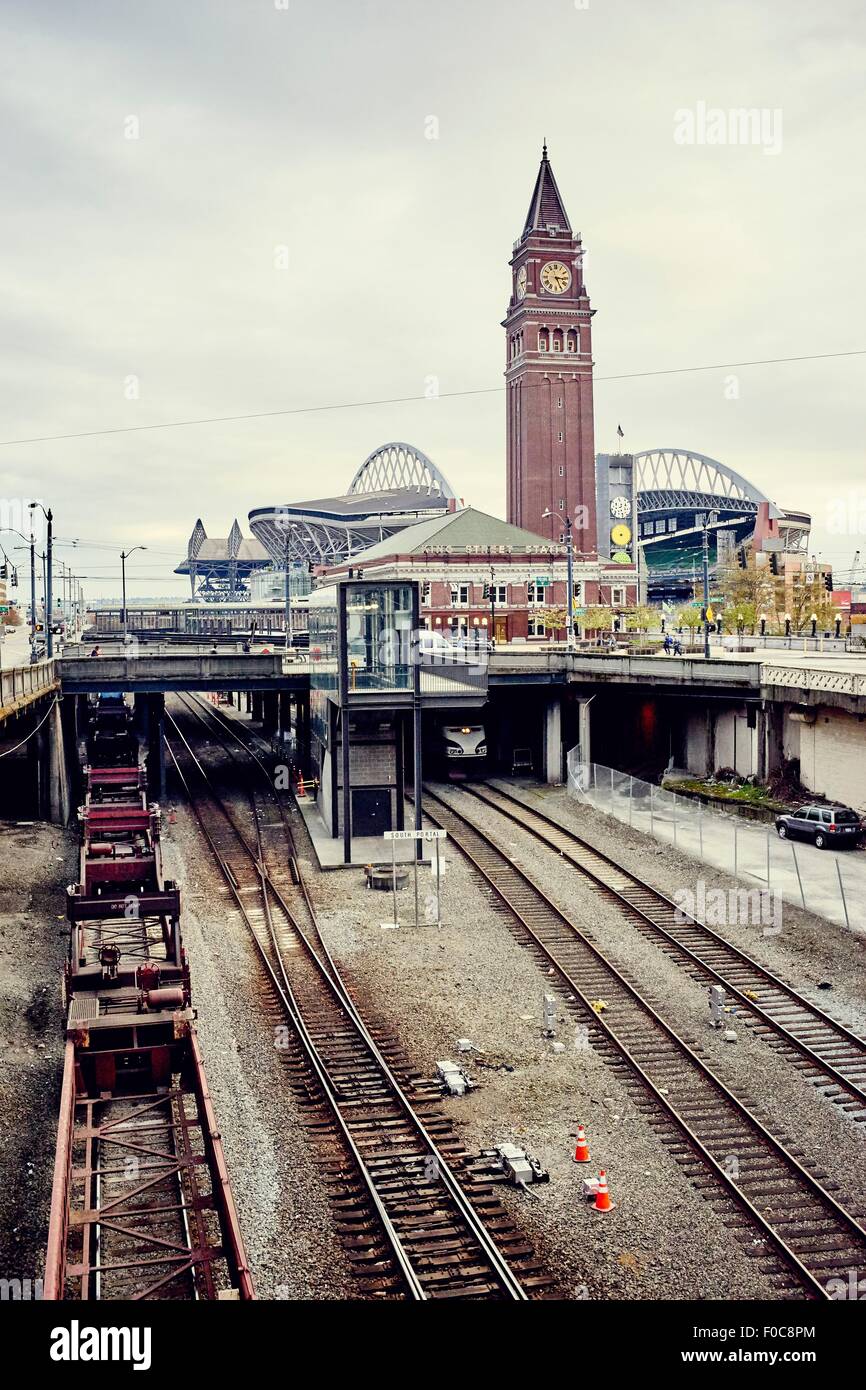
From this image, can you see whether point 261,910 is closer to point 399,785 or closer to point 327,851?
point 327,851

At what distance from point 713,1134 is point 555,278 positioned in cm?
10226

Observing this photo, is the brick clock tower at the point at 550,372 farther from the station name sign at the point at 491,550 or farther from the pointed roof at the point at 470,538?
the station name sign at the point at 491,550

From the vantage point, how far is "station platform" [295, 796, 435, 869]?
35.2 metres

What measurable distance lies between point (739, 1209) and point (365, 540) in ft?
602

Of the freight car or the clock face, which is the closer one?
the freight car

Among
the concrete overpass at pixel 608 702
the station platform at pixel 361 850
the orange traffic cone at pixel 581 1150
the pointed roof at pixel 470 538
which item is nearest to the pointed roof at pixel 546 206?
the pointed roof at pixel 470 538

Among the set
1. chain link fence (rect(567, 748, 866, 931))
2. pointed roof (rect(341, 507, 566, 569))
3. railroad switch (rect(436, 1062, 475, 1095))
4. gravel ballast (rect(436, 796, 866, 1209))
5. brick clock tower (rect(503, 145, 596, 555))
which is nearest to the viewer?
gravel ballast (rect(436, 796, 866, 1209))

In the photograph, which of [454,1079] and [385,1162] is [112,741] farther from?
[385,1162]

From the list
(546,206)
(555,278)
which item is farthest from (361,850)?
(546,206)

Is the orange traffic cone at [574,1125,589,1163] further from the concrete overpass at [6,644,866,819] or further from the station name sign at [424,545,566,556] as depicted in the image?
the station name sign at [424,545,566,556]

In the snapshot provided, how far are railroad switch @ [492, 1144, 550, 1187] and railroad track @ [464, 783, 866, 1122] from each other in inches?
217

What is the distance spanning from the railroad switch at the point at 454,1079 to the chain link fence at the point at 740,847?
12335 millimetres

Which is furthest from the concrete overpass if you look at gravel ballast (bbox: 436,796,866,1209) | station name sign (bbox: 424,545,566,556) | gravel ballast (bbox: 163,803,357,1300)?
station name sign (bbox: 424,545,566,556)

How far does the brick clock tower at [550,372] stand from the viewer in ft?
345
